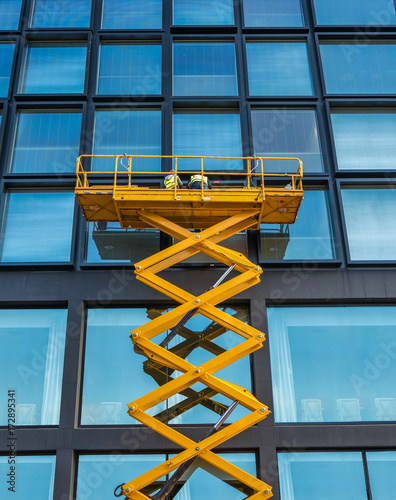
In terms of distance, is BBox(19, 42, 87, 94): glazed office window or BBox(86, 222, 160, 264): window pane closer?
BBox(86, 222, 160, 264): window pane

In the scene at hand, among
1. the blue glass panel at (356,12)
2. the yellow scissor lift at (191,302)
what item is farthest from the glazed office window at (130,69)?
the blue glass panel at (356,12)

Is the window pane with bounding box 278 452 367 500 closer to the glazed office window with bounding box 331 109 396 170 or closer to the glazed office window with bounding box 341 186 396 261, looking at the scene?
Answer: the glazed office window with bounding box 341 186 396 261

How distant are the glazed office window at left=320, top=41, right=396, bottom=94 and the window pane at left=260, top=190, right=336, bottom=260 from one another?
495 cm

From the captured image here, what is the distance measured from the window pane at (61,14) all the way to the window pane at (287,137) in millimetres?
7608

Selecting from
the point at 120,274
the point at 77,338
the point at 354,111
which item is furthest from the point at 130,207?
the point at 354,111

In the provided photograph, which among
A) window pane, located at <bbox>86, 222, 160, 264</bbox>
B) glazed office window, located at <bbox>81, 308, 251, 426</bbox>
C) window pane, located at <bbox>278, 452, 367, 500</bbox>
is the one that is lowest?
window pane, located at <bbox>278, 452, 367, 500</bbox>

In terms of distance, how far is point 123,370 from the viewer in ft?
53.9

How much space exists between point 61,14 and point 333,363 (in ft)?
52.1

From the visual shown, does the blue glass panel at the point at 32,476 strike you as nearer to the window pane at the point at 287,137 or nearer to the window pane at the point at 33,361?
the window pane at the point at 33,361

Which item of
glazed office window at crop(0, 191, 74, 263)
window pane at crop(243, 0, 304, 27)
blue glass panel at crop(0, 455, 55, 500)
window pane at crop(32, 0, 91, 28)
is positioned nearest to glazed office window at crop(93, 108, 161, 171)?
glazed office window at crop(0, 191, 74, 263)

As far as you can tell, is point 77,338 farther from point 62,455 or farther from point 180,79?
point 180,79

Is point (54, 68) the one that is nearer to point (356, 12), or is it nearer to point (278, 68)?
point (278, 68)

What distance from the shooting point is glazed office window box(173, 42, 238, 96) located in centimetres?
2066

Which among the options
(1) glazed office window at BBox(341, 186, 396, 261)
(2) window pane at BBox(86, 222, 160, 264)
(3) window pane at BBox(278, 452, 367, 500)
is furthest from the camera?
(1) glazed office window at BBox(341, 186, 396, 261)
